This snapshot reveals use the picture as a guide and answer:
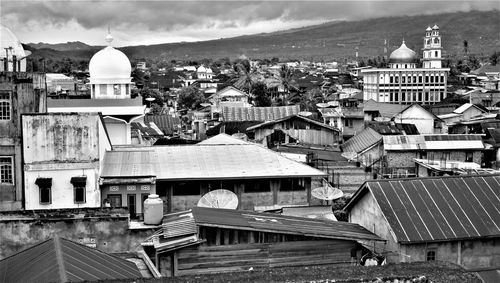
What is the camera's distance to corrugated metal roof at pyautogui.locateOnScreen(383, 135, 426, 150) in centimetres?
3978

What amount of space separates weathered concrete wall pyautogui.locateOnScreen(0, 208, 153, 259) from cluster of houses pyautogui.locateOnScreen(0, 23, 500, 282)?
0.04 meters

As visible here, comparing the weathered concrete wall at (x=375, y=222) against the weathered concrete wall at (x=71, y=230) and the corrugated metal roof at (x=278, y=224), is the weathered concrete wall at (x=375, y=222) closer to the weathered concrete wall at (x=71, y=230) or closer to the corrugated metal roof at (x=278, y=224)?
the corrugated metal roof at (x=278, y=224)

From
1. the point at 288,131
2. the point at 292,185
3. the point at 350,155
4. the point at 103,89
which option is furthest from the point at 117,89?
the point at 350,155

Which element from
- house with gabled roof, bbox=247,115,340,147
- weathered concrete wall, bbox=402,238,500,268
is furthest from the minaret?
weathered concrete wall, bbox=402,238,500,268

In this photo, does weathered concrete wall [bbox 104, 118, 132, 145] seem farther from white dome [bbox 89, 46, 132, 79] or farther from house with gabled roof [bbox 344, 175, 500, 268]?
house with gabled roof [bbox 344, 175, 500, 268]

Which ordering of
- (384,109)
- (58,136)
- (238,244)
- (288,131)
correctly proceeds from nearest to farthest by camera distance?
(238,244), (58,136), (288,131), (384,109)

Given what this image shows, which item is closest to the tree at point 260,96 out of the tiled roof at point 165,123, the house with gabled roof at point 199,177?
the tiled roof at point 165,123

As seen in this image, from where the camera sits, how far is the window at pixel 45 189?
24.6 m

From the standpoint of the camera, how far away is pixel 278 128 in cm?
4350

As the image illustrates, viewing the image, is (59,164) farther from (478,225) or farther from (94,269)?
(478,225)

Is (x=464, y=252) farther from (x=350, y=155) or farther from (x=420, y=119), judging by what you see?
(x=420, y=119)

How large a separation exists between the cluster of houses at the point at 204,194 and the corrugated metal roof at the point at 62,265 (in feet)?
0.16

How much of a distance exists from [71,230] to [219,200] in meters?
6.74

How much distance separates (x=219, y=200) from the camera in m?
25.1
